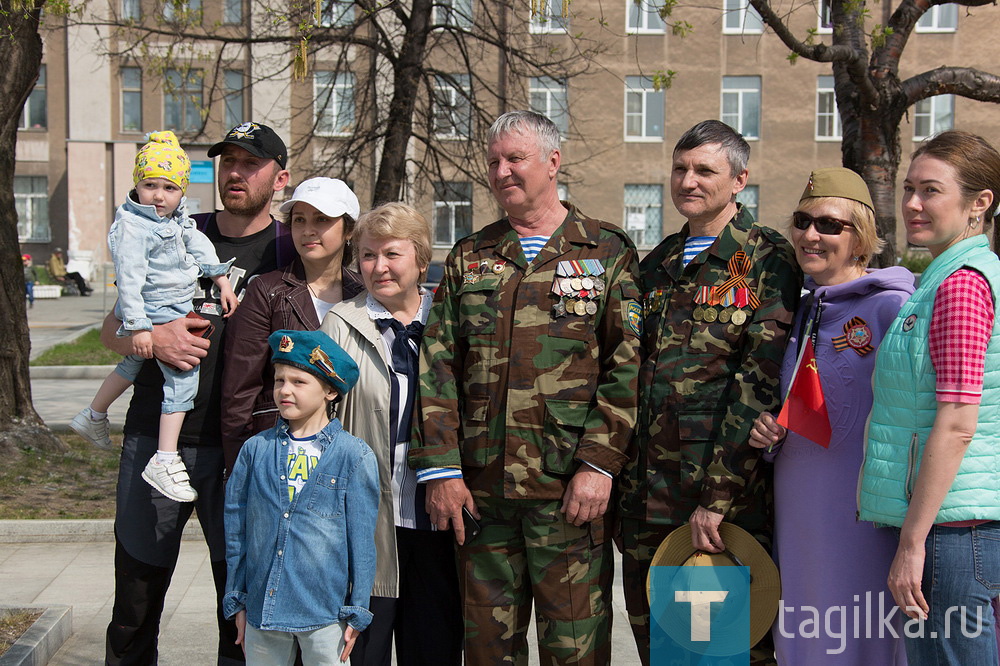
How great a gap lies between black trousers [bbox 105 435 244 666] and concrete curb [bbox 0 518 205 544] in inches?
104

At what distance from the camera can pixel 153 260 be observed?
3.35 m

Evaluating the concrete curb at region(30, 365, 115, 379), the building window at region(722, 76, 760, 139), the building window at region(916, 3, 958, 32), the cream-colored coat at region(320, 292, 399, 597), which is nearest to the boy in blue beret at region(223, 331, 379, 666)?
the cream-colored coat at region(320, 292, 399, 597)

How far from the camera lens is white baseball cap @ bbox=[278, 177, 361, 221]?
10.7 feet

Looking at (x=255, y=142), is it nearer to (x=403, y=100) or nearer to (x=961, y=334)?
(x=961, y=334)

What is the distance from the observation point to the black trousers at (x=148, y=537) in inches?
135

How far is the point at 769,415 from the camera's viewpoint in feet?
9.32

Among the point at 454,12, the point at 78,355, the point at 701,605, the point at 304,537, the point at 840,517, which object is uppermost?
the point at 454,12

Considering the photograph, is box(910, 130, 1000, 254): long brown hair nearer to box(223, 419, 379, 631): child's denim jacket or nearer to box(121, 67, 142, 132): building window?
box(223, 419, 379, 631): child's denim jacket

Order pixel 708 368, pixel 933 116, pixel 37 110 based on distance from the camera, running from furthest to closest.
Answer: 1. pixel 37 110
2. pixel 933 116
3. pixel 708 368

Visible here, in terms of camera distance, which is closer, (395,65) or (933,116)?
(395,65)

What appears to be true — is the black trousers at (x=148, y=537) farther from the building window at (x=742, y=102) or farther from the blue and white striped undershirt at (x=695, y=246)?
the building window at (x=742, y=102)

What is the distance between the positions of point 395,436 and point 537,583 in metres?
0.72

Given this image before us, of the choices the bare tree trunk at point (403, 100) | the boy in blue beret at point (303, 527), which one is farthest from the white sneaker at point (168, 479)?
the bare tree trunk at point (403, 100)

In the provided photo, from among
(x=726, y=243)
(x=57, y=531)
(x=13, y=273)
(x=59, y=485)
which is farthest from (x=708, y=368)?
(x=13, y=273)
